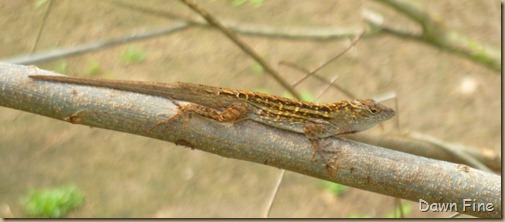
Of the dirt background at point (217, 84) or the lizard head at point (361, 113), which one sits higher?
the dirt background at point (217, 84)

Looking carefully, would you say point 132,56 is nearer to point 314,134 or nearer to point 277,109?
point 277,109

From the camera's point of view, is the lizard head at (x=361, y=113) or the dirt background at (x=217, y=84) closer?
the lizard head at (x=361, y=113)

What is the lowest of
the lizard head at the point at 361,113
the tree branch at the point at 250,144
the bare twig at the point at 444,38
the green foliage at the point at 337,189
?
the tree branch at the point at 250,144

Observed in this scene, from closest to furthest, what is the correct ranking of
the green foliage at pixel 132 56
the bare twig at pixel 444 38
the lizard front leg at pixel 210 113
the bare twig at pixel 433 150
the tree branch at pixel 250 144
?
the tree branch at pixel 250 144 → the lizard front leg at pixel 210 113 → the bare twig at pixel 433 150 → the bare twig at pixel 444 38 → the green foliage at pixel 132 56

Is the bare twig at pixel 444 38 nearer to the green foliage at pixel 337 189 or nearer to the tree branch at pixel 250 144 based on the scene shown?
the tree branch at pixel 250 144

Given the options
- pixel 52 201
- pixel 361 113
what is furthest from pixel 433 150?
pixel 52 201

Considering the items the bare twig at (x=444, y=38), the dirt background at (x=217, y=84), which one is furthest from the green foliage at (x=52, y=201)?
the bare twig at (x=444, y=38)
